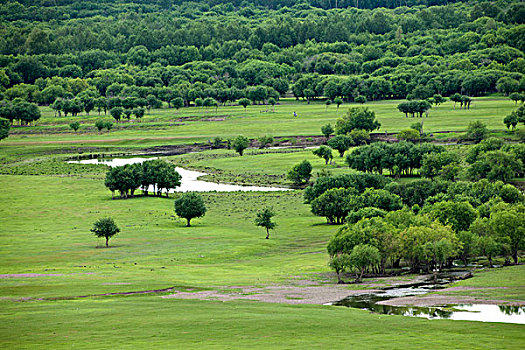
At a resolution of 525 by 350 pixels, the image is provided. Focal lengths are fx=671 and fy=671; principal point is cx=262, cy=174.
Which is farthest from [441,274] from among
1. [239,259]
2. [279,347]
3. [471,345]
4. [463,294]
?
[279,347]

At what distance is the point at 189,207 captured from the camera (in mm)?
107938

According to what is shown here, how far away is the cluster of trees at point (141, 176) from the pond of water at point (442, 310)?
7342cm

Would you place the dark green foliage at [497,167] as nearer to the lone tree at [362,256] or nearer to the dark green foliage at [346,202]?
the dark green foliage at [346,202]

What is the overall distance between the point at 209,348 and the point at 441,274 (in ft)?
134

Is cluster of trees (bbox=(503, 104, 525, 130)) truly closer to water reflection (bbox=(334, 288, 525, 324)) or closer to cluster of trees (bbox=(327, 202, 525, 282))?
cluster of trees (bbox=(327, 202, 525, 282))

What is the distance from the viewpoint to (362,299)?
6612 cm

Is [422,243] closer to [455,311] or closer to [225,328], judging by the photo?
[455,311]

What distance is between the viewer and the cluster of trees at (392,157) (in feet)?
477

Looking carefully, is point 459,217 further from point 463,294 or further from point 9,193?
point 9,193

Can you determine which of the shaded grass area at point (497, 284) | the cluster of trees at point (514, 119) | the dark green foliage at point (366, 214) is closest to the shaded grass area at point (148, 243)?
the dark green foliage at point (366, 214)

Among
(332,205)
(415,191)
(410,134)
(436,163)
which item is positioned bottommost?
(332,205)

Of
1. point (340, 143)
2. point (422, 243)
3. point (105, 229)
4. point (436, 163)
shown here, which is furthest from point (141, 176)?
point (422, 243)

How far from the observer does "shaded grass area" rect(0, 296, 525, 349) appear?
1834 inches

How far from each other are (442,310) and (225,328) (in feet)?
67.6
